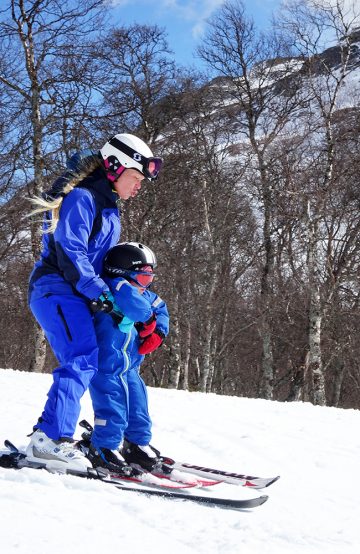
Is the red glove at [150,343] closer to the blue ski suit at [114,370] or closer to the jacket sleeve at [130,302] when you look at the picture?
the blue ski suit at [114,370]

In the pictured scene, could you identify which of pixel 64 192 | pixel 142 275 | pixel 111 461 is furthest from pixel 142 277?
pixel 111 461

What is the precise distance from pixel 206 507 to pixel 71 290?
4.56 ft

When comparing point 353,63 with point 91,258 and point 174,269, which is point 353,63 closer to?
point 174,269

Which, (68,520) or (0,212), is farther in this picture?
(0,212)

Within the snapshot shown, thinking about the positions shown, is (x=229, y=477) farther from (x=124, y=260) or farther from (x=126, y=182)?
(x=126, y=182)

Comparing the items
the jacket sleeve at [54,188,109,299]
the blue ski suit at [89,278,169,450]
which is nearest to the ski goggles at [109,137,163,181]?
the jacket sleeve at [54,188,109,299]

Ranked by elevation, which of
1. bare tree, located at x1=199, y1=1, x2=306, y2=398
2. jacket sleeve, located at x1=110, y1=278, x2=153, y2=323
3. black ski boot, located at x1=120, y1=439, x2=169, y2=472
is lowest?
black ski boot, located at x1=120, y1=439, x2=169, y2=472

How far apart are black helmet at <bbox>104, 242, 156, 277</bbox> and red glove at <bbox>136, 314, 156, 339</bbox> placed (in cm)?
32

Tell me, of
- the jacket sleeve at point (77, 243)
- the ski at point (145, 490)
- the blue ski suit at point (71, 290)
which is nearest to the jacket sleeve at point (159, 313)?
the blue ski suit at point (71, 290)

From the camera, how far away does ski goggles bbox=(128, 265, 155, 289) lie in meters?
3.60

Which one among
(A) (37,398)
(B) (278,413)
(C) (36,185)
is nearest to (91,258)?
(A) (37,398)

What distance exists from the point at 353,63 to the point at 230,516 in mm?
15147

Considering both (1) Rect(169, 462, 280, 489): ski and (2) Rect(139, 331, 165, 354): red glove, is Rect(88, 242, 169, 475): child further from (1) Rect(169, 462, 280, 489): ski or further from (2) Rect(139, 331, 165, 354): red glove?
(1) Rect(169, 462, 280, 489): ski

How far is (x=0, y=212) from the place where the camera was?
19.1 m
